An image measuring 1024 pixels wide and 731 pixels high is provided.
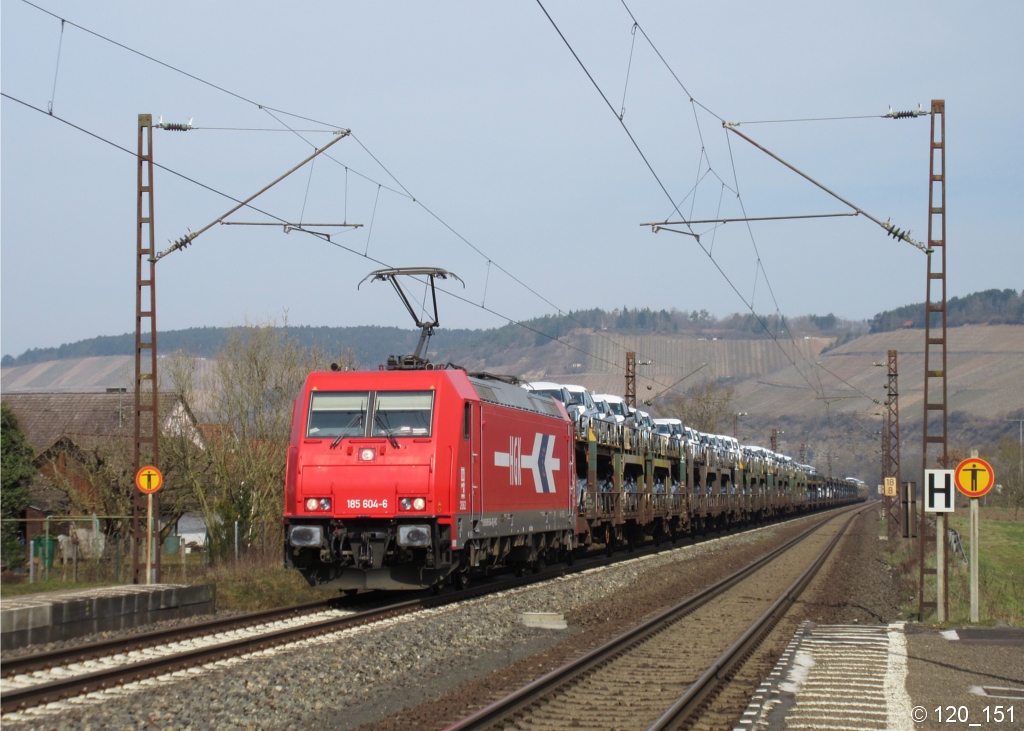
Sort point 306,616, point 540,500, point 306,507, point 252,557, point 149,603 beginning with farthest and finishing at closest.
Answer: point 252,557 < point 540,500 < point 306,507 < point 306,616 < point 149,603

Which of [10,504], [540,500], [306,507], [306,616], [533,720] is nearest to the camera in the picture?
[533,720]

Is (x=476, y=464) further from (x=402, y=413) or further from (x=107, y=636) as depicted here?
(x=107, y=636)

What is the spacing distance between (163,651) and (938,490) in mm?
11060

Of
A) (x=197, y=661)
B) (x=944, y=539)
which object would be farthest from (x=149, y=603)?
(x=944, y=539)

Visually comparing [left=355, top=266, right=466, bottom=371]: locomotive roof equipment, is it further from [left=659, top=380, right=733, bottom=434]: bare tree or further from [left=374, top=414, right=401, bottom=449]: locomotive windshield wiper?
[left=659, top=380, right=733, bottom=434]: bare tree

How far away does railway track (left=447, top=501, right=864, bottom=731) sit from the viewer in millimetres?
9242

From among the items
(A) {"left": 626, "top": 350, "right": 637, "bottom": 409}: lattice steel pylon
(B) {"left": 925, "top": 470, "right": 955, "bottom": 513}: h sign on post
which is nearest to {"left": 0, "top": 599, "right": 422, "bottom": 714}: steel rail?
(B) {"left": 925, "top": 470, "right": 955, "bottom": 513}: h sign on post

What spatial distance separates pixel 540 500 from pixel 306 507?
6.69m

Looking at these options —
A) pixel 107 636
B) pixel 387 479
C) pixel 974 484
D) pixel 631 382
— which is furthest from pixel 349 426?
pixel 631 382

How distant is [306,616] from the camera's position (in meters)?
15.5

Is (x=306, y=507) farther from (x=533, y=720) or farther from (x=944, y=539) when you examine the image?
(x=944, y=539)

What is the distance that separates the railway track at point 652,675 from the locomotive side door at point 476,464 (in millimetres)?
3445

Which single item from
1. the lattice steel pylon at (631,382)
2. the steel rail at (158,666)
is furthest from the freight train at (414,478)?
the lattice steel pylon at (631,382)

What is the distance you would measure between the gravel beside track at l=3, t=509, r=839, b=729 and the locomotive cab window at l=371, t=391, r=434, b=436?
279cm
